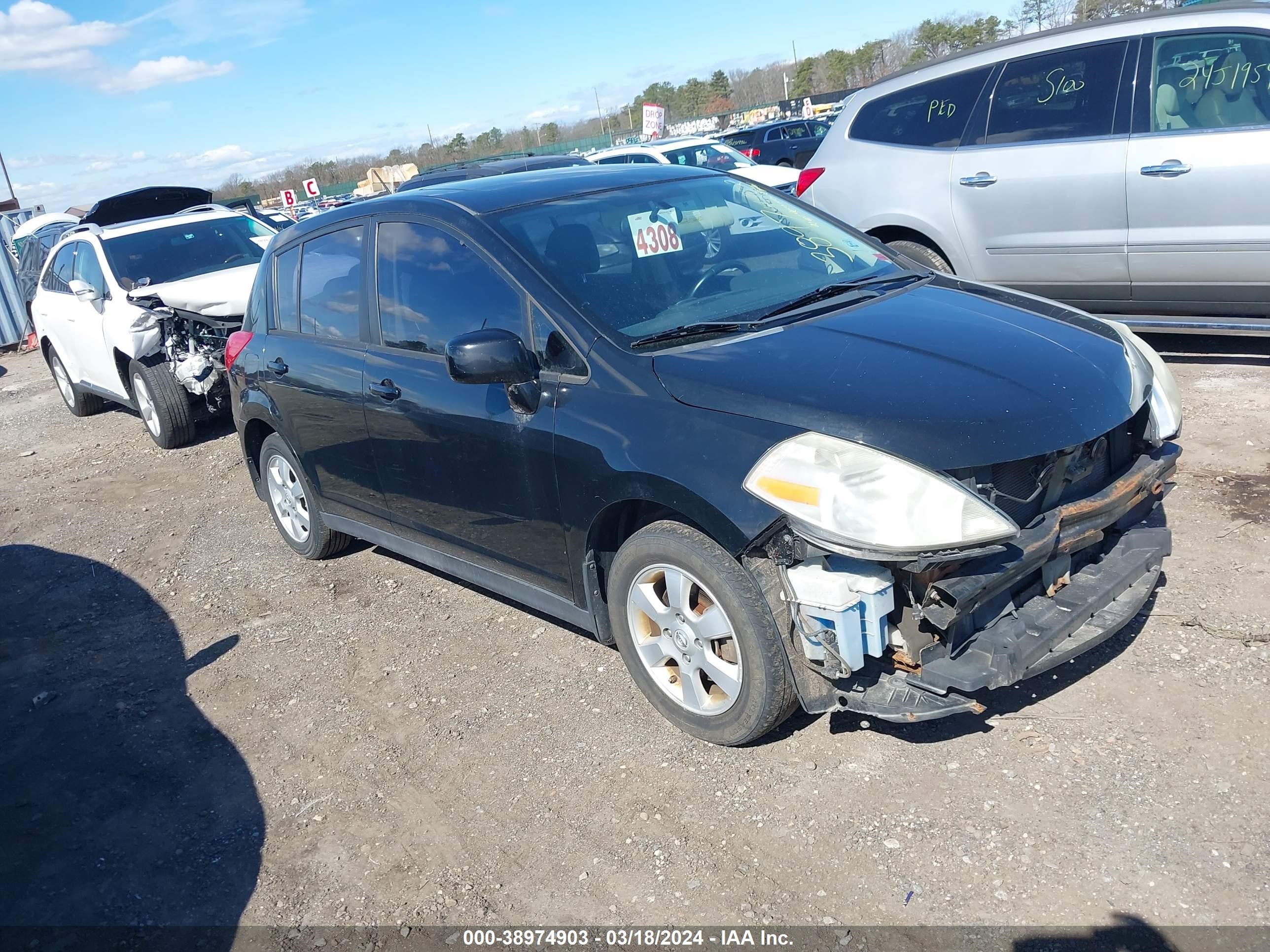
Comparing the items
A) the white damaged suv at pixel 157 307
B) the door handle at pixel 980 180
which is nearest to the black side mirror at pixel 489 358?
the door handle at pixel 980 180

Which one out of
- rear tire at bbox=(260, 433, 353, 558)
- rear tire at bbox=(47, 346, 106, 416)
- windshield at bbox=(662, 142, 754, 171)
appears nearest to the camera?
rear tire at bbox=(260, 433, 353, 558)

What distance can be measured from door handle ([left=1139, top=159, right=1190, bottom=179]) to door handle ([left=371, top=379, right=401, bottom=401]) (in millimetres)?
4493

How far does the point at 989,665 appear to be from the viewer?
286 cm

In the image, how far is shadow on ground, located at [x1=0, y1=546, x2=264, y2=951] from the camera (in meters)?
3.20

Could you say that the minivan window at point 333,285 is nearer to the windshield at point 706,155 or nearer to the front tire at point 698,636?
the front tire at point 698,636

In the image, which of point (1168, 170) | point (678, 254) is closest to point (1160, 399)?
point (678, 254)

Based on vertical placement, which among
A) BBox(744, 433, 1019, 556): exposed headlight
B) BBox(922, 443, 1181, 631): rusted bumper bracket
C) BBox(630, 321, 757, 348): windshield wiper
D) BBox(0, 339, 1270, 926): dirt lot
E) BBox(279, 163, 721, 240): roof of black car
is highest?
BBox(279, 163, 721, 240): roof of black car

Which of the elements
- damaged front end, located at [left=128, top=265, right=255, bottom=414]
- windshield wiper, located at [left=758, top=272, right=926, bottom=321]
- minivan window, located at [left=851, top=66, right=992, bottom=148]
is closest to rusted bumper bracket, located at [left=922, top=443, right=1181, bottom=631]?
windshield wiper, located at [left=758, top=272, right=926, bottom=321]

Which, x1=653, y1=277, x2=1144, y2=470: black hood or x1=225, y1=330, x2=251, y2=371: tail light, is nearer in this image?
x1=653, y1=277, x2=1144, y2=470: black hood

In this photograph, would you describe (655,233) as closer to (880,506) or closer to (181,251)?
(880,506)

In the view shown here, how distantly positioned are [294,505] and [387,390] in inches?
69.9

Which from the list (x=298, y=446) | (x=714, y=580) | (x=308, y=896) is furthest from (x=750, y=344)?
(x=298, y=446)

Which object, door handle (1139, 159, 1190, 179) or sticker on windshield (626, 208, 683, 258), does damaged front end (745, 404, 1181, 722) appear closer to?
sticker on windshield (626, 208, 683, 258)

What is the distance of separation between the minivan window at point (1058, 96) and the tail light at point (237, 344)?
15.6 feet
